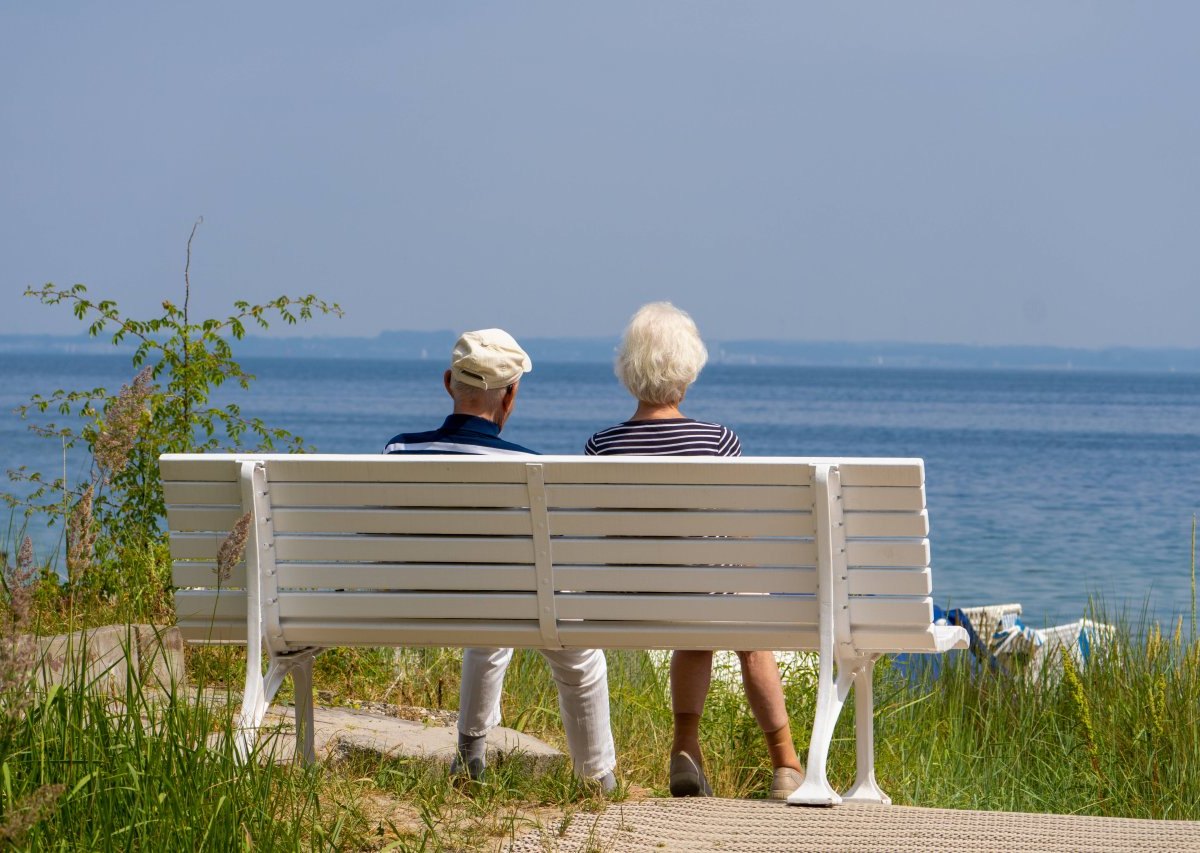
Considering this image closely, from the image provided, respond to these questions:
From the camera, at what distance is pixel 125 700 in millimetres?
3141

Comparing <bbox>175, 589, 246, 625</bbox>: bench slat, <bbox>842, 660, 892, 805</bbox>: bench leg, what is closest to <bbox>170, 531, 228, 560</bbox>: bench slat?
<bbox>175, 589, 246, 625</bbox>: bench slat

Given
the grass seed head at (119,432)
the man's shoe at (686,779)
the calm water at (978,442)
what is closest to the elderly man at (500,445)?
the man's shoe at (686,779)

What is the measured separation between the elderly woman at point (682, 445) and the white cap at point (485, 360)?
314mm

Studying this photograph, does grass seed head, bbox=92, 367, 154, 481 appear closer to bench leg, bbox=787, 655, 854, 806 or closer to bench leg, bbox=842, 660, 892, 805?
bench leg, bbox=787, 655, 854, 806

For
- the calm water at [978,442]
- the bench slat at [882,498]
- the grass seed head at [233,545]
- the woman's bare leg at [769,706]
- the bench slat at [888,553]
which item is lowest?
the calm water at [978,442]

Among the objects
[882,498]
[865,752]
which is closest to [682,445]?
[882,498]

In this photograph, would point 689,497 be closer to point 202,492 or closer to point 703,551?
point 703,551

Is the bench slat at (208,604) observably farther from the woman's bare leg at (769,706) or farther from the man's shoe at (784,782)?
the man's shoe at (784,782)

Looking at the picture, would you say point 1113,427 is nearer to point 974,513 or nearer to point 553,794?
point 974,513

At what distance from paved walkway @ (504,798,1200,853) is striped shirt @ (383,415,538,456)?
1031 millimetres

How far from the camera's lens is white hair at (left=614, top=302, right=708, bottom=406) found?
432 centimetres

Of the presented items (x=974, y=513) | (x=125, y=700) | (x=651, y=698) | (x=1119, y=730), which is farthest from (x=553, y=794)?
(x=974, y=513)

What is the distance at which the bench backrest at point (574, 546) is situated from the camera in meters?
3.70

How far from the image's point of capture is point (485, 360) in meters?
4.21
